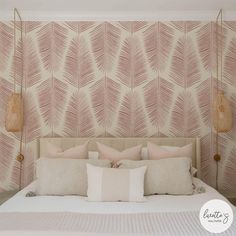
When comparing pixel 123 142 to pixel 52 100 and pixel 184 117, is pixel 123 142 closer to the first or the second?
pixel 184 117

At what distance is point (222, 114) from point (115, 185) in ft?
4.72

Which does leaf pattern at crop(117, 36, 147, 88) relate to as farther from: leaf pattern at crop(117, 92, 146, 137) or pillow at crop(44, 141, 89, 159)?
pillow at crop(44, 141, 89, 159)

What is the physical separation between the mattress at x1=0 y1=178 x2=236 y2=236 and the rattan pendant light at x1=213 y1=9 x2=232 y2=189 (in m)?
0.89

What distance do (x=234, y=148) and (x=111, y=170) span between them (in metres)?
1.56

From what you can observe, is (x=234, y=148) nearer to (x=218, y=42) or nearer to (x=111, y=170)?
(x=218, y=42)

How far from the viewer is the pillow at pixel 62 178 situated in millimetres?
3129

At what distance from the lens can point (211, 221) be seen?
174 cm

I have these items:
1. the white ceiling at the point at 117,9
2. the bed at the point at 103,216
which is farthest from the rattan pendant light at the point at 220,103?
the bed at the point at 103,216

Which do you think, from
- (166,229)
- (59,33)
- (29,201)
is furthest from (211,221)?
(59,33)

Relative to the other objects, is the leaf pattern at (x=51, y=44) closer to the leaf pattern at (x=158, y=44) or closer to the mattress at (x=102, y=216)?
the leaf pattern at (x=158, y=44)

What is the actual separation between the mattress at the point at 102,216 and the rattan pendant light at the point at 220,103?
89cm

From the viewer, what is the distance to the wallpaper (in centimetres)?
394

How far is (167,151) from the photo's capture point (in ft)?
11.6


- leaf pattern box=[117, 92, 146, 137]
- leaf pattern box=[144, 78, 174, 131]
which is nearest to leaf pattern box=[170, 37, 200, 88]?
leaf pattern box=[144, 78, 174, 131]
